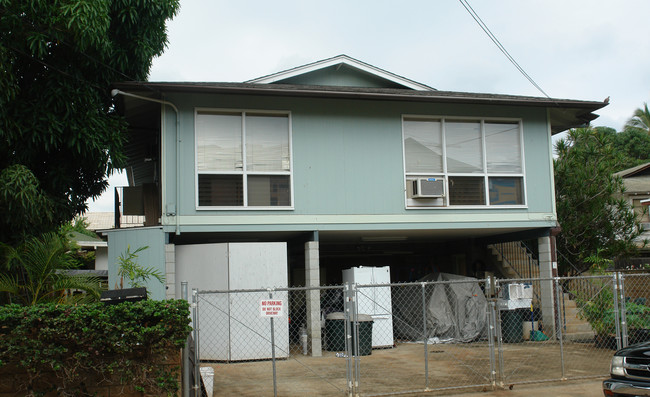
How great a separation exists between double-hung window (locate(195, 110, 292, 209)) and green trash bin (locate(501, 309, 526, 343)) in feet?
20.0

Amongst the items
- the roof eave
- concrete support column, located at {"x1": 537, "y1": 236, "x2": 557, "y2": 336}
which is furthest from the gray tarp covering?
the roof eave

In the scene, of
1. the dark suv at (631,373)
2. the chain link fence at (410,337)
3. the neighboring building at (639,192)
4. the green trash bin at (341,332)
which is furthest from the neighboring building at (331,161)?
the neighboring building at (639,192)

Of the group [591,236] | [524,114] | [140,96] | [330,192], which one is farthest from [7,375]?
[591,236]

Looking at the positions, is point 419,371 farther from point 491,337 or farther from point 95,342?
point 95,342

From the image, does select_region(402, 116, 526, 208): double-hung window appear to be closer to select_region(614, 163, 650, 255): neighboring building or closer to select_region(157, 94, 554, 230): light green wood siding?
select_region(157, 94, 554, 230): light green wood siding

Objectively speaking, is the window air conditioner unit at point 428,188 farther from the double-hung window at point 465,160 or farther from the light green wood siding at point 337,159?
the light green wood siding at point 337,159

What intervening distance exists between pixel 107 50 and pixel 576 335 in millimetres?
12234

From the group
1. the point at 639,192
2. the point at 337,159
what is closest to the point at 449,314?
the point at 337,159

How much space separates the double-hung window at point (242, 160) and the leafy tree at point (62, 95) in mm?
1741

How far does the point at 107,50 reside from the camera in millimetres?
12016

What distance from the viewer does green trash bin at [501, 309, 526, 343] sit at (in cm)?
1459

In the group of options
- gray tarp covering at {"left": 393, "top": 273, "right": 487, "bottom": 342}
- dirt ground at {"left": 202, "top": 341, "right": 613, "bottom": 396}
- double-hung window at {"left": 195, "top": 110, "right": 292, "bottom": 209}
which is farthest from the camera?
gray tarp covering at {"left": 393, "top": 273, "right": 487, "bottom": 342}

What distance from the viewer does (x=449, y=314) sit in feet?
50.0

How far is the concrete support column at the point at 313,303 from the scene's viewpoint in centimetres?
1266
